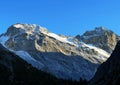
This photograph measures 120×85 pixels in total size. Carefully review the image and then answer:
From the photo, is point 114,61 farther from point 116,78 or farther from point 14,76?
point 14,76

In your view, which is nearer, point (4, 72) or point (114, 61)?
point (114, 61)

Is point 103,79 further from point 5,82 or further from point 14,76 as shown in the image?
point 14,76

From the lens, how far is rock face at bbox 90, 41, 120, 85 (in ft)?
124

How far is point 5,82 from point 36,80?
22.2 m

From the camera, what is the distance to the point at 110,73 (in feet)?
132

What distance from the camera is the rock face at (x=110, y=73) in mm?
37897

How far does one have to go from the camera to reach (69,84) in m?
180

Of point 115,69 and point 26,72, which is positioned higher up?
point 26,72

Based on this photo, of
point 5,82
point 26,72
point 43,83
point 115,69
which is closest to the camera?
point 115,69

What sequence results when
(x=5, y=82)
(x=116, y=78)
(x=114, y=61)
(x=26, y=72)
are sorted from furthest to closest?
(x=26, y=72)
(x=5, y=82)
(x=114, y=61)
(x=116, y=78)

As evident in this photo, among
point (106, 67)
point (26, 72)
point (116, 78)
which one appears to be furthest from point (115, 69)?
point (26, 72)

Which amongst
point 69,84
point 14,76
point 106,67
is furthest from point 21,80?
point 106,67

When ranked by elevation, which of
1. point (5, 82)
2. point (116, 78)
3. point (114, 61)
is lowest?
point (116, 78)

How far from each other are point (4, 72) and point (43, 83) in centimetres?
1954
